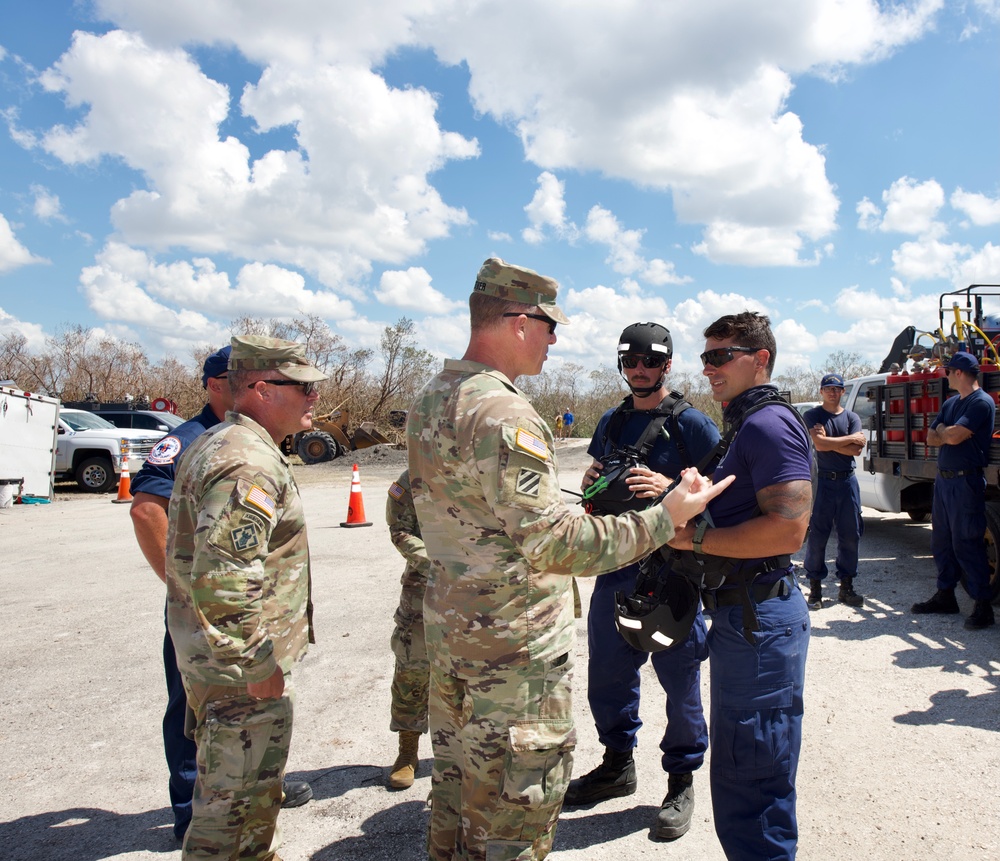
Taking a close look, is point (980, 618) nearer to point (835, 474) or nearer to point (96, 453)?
point (835, 474)

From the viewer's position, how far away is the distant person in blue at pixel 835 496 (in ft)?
19.8

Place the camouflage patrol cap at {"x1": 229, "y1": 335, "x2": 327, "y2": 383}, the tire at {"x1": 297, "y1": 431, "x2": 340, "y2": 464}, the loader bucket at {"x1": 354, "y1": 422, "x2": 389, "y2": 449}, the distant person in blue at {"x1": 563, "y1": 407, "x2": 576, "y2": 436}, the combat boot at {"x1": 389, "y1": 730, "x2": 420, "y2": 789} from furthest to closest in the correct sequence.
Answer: the distant person in blue at {"x1": 563, "y1": 407, "x2": 576, "y2": 436}, the loader bucket at {"x1": 354, "y1": 422, "x2": 389, "y2": 449}, the tire at {"x1": 297, "y1": 431, "x2": 340, "y2": 464}, the combat boot at {"x1": 389, "y1": 730, "x2": 420, "y2": 789}, the camouflage patrol cap at {"x1": 229, "y1": 335, "x2": 327, "y2": 383}

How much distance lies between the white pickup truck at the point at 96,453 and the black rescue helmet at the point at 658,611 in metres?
14.7

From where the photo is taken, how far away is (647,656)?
3.10 m

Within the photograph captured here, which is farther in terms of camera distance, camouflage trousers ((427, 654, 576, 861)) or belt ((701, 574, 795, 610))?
belt ((701, 574, 795, 610))

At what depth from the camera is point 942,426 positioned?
5.50m

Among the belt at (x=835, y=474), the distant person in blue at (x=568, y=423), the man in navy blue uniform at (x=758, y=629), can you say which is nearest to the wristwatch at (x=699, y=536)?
the man in navy blue uniform at (x=758, y=629)

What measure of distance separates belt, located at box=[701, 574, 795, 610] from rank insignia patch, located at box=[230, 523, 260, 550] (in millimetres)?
1520

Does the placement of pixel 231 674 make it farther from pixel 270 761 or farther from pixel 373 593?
pixel 373 593

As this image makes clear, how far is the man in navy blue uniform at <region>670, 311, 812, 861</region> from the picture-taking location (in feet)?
7.00

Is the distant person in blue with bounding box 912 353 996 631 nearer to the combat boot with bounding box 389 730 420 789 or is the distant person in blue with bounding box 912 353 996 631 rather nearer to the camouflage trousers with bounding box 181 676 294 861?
the combat boot with bounding box 389 730 420 789

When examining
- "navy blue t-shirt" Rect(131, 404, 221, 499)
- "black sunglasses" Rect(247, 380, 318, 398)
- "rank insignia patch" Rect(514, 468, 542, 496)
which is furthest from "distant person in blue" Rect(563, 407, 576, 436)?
"rank insignia patch" Rect(514, 468, 542, 496)

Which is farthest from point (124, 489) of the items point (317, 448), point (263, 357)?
point (263, 357)

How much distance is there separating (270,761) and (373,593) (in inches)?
174
